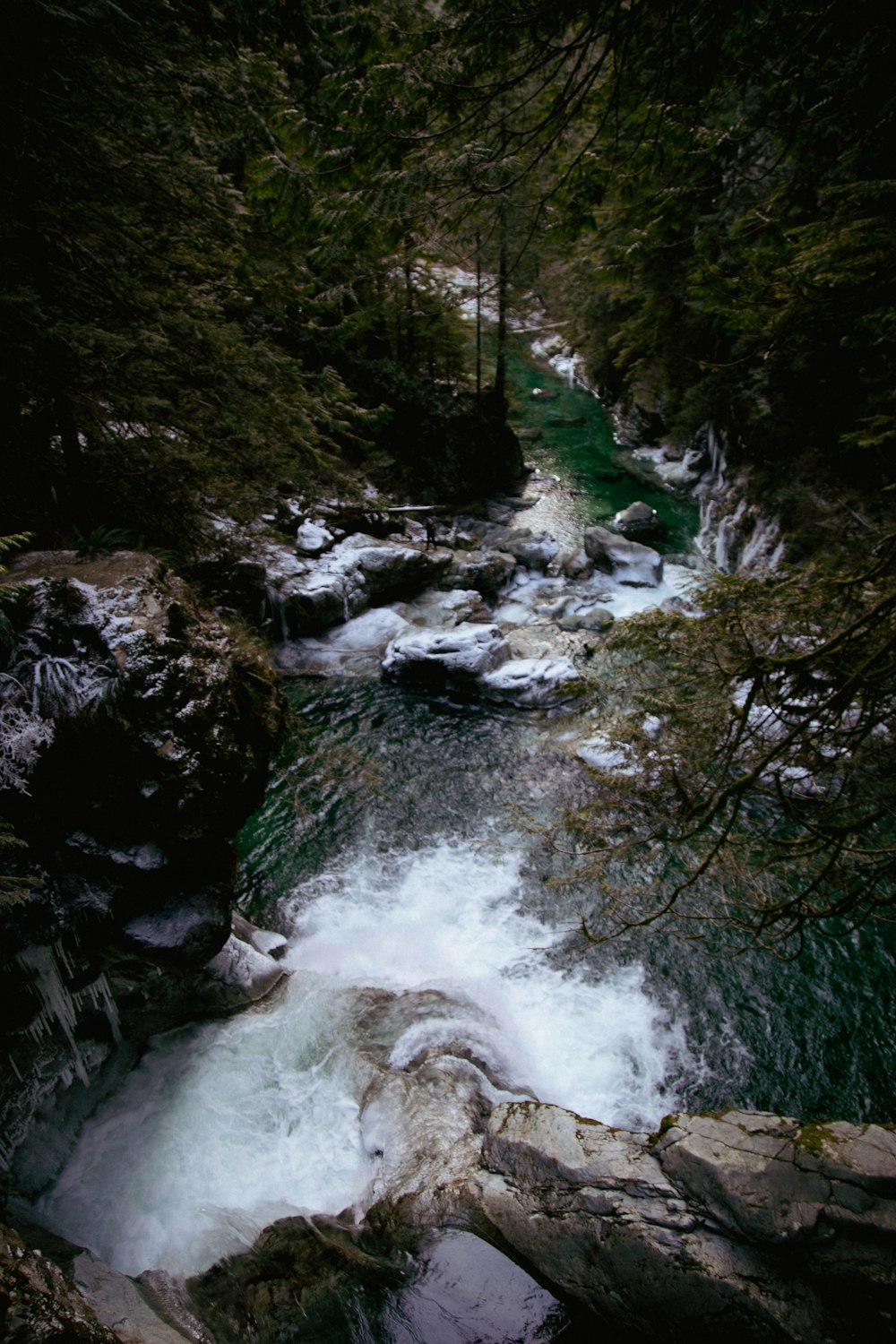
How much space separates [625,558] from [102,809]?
45.3 feet

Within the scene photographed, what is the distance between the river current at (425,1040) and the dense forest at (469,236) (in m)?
1.12

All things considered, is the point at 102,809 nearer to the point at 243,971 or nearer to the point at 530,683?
the point at 243,971

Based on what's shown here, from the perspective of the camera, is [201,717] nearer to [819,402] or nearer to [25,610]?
[25,610]

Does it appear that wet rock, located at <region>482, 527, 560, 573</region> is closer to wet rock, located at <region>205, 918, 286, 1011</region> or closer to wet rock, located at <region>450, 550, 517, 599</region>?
wet rock, located at <region>450, 550, 517, 599</region>

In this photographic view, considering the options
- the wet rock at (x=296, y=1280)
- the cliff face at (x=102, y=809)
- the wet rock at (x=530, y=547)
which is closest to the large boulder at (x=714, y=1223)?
the wet rock at (x=296, y=1280)

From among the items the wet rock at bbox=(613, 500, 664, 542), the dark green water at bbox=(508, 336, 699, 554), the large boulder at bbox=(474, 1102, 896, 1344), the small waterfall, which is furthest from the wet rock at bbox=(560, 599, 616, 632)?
the large boulder at bbox=(474, 1102, 896, 1344)

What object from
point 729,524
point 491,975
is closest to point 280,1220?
point 491,975

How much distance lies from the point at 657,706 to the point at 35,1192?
20.6 ft

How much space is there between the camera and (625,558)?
15445mm

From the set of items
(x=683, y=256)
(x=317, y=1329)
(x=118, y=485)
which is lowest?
(x=317, y=1329)

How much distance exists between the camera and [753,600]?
497cm

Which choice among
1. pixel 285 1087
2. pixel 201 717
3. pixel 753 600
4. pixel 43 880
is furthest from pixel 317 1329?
pixel 753 600

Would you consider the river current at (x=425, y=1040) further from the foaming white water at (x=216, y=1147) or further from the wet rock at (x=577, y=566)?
the wet rock at (x=577, y=566)

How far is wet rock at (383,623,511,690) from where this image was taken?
1134 cm
